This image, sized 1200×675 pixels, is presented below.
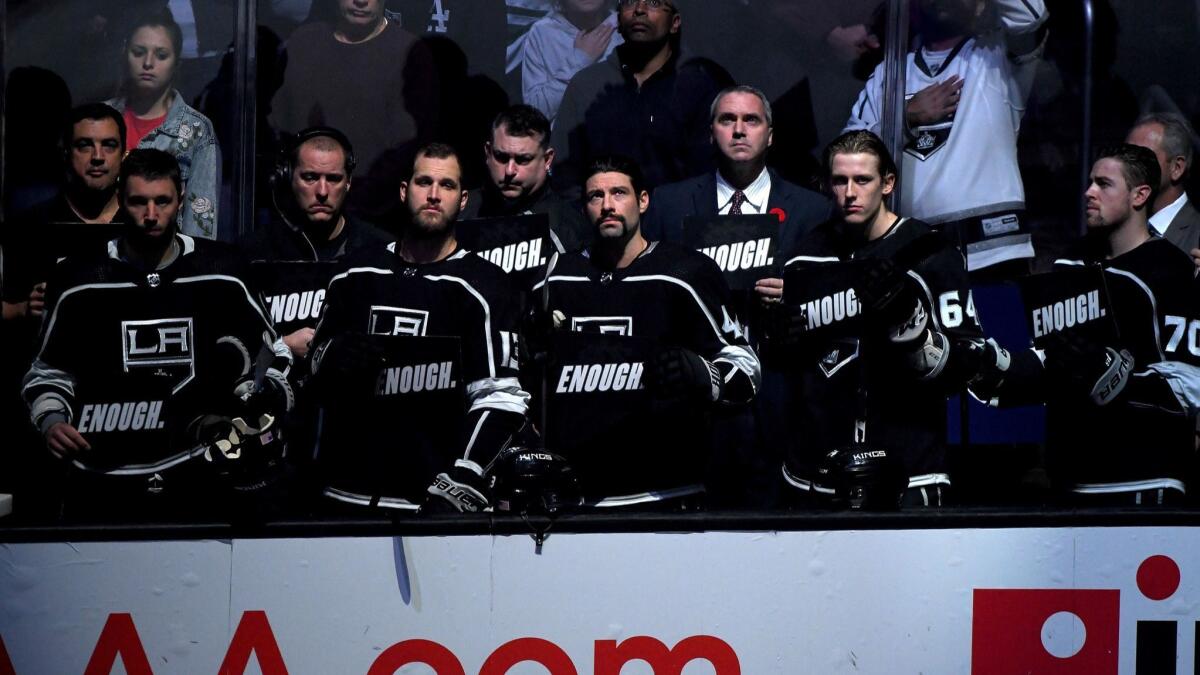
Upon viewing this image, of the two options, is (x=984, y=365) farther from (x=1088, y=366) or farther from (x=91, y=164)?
(x=91, y=164)

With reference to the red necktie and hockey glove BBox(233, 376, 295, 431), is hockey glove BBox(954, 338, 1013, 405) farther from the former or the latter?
hockey glove BBox(233, 376, 295, 431)

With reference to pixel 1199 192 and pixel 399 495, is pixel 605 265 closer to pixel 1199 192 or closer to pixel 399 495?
pixel 399 495

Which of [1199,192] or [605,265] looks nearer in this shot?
[605,265]

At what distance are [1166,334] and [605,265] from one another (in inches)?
74.7

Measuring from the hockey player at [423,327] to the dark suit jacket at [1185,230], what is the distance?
259 cm

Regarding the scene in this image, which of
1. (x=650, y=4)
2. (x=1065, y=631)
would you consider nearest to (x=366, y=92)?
(x=650, y=4)

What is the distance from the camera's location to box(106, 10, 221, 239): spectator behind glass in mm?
5895

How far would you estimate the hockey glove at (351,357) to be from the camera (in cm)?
452

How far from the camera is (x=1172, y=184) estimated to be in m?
5.79

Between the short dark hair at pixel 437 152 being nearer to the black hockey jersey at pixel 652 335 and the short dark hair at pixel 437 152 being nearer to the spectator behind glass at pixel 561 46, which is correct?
the black hockey jersey at pixel 652 335

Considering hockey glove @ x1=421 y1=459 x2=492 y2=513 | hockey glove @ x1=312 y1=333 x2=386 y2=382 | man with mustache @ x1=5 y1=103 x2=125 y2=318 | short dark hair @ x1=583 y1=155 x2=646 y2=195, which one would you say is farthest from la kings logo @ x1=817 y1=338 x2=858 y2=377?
man with mustache @ x1=5 y1=103 x2=125 y2=318

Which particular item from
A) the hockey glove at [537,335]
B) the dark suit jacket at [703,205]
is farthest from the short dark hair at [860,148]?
the hockey glove at [537,335]

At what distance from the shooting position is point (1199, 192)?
5.97 metres

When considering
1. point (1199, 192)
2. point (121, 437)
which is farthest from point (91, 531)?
point (1199, 192)
